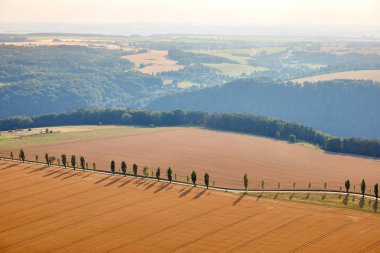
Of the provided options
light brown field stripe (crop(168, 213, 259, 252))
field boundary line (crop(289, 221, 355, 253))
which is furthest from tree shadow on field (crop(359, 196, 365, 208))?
light brown field stripe (crop(168, 213, 259, 252))

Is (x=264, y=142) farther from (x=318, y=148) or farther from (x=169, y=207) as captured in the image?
(x=169, y=207)

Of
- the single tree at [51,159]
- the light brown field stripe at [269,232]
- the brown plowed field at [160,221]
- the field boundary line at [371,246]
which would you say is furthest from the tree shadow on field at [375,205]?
the single tree at [51,159]

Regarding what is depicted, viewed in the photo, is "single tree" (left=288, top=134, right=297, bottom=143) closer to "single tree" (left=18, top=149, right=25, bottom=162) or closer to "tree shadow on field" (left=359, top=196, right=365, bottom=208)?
"tree shadow on field" (left=359, top=196, right=365, bottom=208)

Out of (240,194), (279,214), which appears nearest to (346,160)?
(240,194)

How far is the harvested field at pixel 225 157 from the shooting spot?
130750mm

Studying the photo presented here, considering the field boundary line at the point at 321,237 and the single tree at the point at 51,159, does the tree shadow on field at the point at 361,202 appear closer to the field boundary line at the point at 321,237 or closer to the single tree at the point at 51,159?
the field boundary line at the point at 321,237

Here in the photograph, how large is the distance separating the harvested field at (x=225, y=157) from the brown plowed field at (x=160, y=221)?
1756cm

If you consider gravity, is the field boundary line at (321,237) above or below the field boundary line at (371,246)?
below

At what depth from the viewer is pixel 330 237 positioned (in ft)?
288

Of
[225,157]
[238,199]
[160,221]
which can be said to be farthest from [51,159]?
[160,221]

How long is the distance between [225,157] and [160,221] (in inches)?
2226

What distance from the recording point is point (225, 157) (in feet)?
497

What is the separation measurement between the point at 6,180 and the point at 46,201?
734 inches

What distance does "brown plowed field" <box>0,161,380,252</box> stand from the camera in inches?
3393
